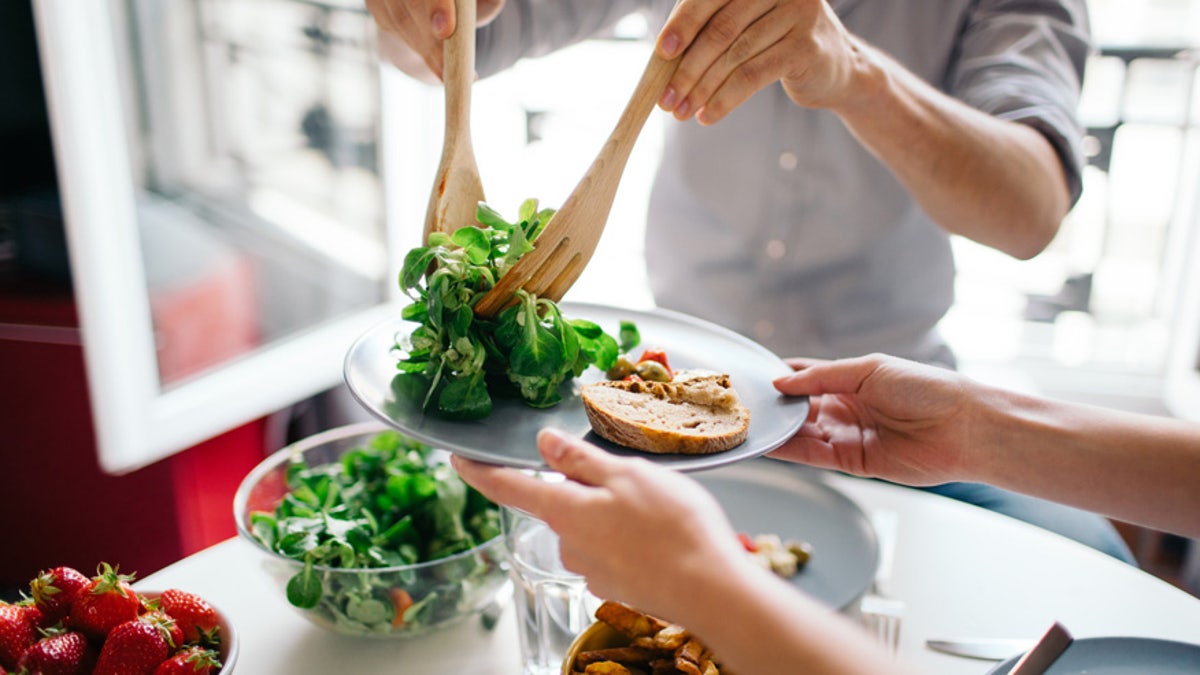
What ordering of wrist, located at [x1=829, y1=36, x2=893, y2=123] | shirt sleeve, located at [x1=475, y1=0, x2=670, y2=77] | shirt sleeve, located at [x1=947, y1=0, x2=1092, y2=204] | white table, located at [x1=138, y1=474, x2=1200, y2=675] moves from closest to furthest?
white table, located at [x1=138, y1=474, x2=1200, y2=675] → wrist, located at [x1=829, y1=36, x2=893, y2=123] → shirt sleeve, located at [x1=947, y1=0, x2=1092, y2=204] → shirt sleeve, located at [x1=475, y1=0, x2=670, y2=77]

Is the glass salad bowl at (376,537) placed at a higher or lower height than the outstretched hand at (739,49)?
lower

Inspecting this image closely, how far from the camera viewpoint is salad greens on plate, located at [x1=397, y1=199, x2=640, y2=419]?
84cm

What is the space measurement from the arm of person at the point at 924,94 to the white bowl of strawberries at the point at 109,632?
0.67 meters

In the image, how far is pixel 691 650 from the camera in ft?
2.58

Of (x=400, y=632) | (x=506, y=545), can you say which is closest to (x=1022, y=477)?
(x=506, y=545)

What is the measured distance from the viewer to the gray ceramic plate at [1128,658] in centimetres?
88

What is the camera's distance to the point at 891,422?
1098 mm

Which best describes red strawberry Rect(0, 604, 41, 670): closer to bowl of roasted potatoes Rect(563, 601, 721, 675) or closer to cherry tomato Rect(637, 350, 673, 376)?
bowl of roasted potatoes Rect(563, 601, 721, 675)

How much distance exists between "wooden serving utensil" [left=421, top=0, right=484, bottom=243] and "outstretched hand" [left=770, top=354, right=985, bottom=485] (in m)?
0.41

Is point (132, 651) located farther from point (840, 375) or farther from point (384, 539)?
point (840, 375)

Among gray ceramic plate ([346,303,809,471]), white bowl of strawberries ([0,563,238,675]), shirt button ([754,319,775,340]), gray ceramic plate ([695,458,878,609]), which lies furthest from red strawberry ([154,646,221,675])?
shirt button ([754,319,775,340])

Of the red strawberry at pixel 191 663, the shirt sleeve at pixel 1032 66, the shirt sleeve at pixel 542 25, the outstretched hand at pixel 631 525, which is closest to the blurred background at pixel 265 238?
the shirt sleeve at pixel 542 25

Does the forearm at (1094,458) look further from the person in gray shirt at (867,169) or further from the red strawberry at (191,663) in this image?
the red strawberry at (191,663)

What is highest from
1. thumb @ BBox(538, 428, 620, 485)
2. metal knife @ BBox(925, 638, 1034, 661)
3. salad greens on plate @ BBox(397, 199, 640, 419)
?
salad greens on plate @ BBox(397, 199, 640, 419)
